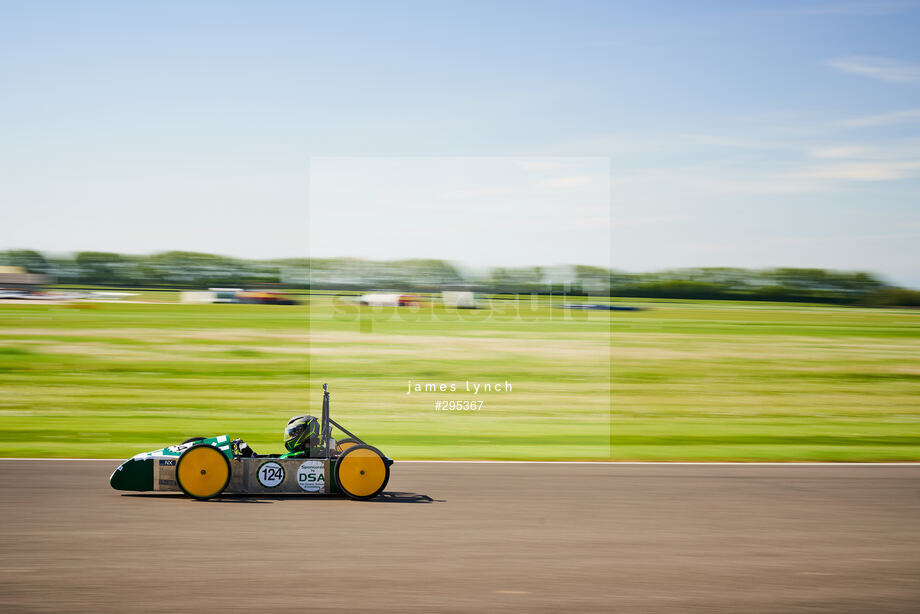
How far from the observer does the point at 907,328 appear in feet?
128

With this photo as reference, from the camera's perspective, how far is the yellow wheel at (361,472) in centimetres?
739

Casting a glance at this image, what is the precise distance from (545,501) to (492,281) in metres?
13.9

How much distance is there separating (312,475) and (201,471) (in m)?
1.08

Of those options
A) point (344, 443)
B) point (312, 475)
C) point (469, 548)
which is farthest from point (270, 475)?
point (469, 548)

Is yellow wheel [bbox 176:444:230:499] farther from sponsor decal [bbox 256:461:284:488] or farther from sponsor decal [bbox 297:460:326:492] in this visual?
sponsor decal [bbox 297:460:326:492]

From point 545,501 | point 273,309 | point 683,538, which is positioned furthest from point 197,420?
point 273,309

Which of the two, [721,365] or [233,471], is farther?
[721,365]

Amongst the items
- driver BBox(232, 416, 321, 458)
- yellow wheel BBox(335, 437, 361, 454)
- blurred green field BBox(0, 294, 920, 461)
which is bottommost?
blurred green field BBox(0, 294, 920, 461)

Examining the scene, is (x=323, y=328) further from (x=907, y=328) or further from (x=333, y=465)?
(x=907, y=328)

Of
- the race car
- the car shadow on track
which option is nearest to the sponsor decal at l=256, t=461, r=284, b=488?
the race car

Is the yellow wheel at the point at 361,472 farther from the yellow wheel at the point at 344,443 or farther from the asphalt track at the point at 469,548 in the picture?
the yellow wheel at the point at 344,443

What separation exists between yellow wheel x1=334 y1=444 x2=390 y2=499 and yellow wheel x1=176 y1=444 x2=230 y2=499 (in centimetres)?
116

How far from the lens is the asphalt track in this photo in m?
4.86

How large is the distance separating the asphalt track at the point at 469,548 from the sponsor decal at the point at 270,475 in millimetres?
239
